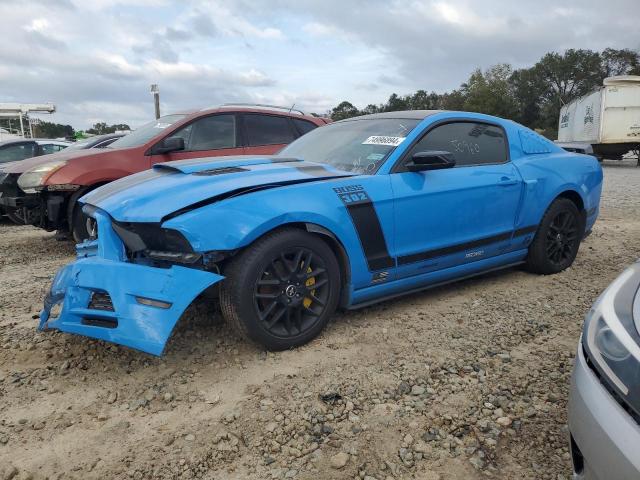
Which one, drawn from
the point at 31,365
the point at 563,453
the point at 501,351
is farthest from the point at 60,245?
the point at 563,453

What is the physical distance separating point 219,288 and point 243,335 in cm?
29

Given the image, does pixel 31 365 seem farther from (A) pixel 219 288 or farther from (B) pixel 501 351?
(B) pixel 501 351

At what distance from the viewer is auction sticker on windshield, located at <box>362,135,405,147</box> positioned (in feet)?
11.4

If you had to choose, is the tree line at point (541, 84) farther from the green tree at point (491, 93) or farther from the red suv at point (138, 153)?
the red suv at point (138, 153)

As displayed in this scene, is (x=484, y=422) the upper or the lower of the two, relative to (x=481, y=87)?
lower

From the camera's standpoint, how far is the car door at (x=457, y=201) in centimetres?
331

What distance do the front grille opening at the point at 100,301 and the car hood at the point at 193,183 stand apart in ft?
1.35

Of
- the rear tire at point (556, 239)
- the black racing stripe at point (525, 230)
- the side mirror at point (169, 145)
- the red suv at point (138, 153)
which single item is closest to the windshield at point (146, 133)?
the red suv at point (138, 153)

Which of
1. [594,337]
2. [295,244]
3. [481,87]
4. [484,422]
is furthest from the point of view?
[481,87]

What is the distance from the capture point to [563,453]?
204 cm

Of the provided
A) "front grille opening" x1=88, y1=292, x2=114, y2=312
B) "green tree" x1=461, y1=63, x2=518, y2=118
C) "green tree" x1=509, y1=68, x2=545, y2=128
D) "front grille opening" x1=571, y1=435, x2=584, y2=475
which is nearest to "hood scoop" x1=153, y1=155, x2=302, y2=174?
"front grille opening" x1=88, y1=292, x2=114, y2=312

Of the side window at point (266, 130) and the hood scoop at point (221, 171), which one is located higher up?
the side window at point (266, 130)

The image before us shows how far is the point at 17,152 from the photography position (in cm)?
977

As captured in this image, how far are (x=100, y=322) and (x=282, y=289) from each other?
0.96 meters
